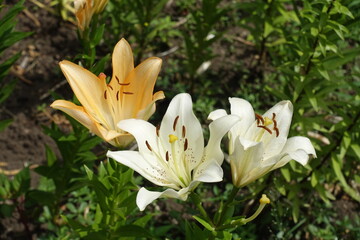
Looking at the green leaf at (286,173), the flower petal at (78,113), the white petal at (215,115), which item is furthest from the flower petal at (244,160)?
the green leaf at (286,173)

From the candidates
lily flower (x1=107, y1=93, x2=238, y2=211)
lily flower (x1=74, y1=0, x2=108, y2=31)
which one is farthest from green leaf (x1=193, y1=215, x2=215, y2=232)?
lily flower (x1=74, y1=0, x2=108, y2=31)

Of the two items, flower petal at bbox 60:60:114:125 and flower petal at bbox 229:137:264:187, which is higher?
flower petal at bbox 60:60:114:125

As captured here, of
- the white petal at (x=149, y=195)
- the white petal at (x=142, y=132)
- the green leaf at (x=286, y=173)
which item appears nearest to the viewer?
the white petal at (x=149, y=195)

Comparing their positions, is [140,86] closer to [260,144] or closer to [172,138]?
[172,138]

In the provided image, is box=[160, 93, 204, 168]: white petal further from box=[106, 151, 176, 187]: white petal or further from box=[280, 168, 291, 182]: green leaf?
box=[280, 168, 291, 182]: green leaf

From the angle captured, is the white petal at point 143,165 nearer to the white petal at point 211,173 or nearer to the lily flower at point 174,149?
the lily flower at point 174,149

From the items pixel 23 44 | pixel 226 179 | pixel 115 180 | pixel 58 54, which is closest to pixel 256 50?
pixel 226 179

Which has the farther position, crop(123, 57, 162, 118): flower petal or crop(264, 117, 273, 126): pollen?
crop(123, 57, 162, 118): flower petal

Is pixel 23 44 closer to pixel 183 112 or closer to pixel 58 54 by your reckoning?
pixel 58 54

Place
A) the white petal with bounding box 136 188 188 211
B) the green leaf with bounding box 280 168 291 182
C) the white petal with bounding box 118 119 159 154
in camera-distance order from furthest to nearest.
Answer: the green leaf with bounding box 280 168 291 182 → the white petal with bounding box 118 119 159 154 → the white petal with bounding box 136 188 188 211
